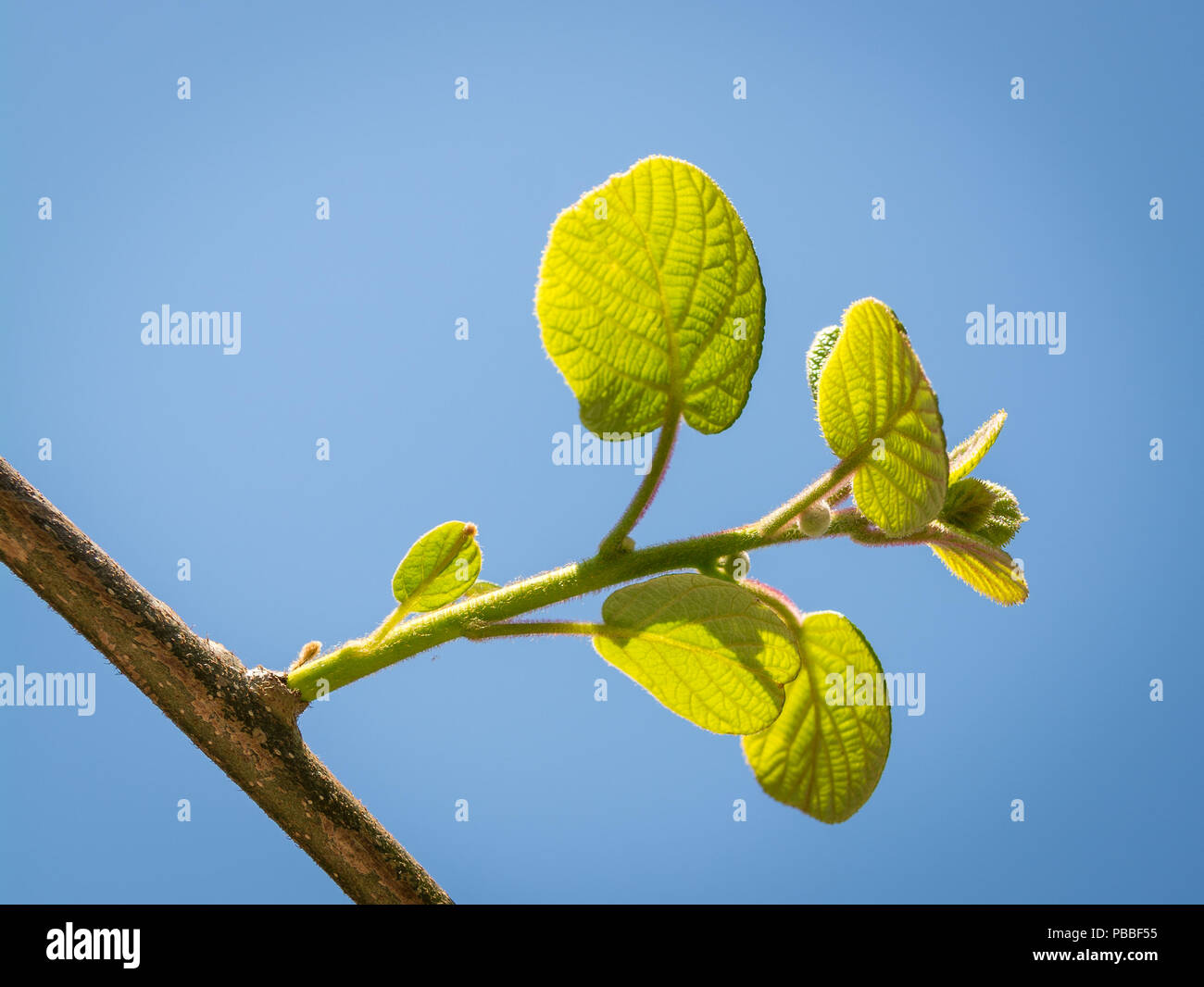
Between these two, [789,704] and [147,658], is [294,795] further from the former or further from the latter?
[789,704]

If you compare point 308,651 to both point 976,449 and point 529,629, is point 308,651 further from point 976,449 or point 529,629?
point 976,449

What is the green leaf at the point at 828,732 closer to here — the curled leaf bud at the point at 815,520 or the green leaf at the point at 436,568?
the curled leaf bud at the point at 815,520

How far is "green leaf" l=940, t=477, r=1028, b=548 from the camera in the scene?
0.49 metres

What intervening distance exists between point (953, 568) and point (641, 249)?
26 cm

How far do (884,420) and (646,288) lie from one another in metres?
0.13

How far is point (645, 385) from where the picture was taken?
1.44 ft

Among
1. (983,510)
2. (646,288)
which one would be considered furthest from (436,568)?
(983,510)

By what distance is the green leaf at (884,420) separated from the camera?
0.41m

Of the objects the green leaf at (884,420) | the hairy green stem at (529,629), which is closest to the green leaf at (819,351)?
the green leaf at (884,420)

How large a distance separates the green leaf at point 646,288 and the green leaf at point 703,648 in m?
0.09

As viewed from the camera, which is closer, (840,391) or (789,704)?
(840,391)

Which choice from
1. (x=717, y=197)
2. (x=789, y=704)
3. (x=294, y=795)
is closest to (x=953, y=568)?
(x=789, y=704)

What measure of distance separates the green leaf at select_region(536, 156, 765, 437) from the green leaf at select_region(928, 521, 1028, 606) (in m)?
0.15

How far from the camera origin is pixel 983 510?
0.49 m
